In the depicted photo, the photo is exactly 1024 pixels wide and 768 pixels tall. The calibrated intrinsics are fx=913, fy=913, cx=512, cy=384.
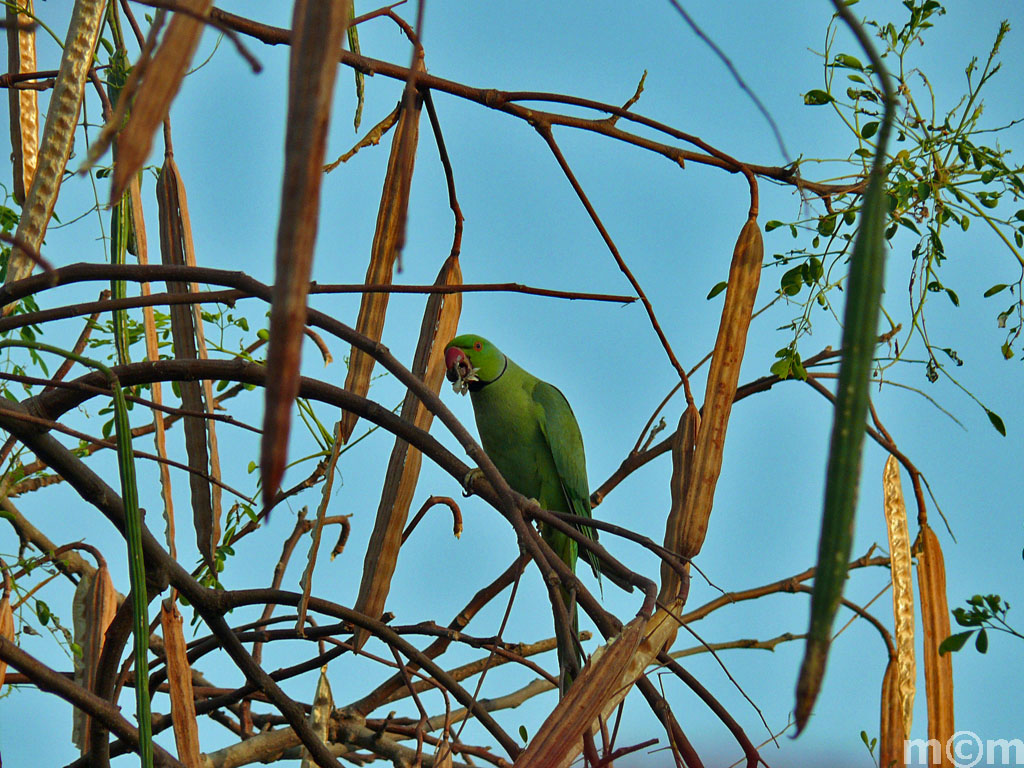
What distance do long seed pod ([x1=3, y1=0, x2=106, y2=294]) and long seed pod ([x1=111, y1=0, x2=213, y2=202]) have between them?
0.96 meters

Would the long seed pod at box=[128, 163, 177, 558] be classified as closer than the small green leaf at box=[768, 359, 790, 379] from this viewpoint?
Yes

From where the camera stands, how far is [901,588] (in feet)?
5.48

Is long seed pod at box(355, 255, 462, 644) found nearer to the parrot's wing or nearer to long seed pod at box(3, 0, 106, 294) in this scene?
long seed pod at box(3, 0, 106, 294)

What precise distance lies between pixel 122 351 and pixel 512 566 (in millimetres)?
987

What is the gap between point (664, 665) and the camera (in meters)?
1.29

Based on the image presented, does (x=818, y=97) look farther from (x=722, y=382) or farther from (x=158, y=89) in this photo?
(x=158, y=89)

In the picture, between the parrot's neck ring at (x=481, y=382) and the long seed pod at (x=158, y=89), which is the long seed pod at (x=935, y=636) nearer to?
the long seed pod at (x=158, y=89)

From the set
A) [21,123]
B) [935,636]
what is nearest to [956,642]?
[935,636]

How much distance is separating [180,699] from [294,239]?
1.08 metres

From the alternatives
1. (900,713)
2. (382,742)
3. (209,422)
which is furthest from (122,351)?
(900,713)

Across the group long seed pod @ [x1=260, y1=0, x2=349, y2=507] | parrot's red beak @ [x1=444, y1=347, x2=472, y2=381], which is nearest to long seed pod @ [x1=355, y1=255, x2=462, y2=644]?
long seed pod @ [x1=260, y1=0, x2=349, y2=507]

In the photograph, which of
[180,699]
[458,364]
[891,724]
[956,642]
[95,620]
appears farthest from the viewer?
[458,364]

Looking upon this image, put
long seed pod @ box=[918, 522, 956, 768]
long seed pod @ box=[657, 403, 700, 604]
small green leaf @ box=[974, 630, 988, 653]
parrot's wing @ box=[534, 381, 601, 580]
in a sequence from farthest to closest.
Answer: parrot's wing @ box=[534, 381, 601, 580] → long seed pod @ box=[918, 522, 956, 768] → small green leaf @ box=[974, 630, 988, 653] → long seed pod @ box=[657, 403, 700, 604]

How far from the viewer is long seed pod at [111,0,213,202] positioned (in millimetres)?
431
